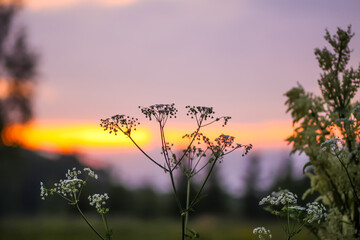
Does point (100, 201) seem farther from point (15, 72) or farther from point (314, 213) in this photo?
point (15, 72)

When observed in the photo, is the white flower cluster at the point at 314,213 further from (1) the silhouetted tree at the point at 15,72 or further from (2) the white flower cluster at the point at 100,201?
(1) the silhouetted tree at the point at 15,72

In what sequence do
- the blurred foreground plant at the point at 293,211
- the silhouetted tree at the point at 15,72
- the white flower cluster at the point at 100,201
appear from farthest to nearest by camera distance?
the silhouetted tree at the point at 15,72 → the blurred foreground plant at the point at 293,211 → the white flower cluster at the point at 100,201

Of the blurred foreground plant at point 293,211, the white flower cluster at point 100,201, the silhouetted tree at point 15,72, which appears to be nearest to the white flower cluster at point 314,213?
the blurred foreground plant at point 293,211

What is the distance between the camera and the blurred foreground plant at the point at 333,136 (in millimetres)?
4730

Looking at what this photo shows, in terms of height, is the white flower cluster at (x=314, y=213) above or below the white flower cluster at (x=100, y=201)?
below

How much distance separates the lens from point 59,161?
244 feet

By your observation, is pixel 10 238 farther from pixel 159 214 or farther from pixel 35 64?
pixel 159 214

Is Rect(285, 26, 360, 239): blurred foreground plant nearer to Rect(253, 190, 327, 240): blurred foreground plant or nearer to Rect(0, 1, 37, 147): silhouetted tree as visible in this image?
Rect(253, 190, 327, 240): blurred foreground plant

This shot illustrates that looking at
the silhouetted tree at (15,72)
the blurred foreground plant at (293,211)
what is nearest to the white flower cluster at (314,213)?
Result: the blurred foreground plant at (293,211)

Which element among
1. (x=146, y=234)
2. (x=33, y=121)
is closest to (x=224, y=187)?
(x=146, y=234)

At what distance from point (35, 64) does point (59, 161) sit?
45.3m

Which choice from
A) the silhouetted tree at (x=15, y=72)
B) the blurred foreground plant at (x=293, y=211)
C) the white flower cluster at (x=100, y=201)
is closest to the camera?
the white flower cluster at (x=100, y=201)

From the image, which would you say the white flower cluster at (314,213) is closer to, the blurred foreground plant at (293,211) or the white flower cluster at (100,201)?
the blurred foreground plant at (293,211)

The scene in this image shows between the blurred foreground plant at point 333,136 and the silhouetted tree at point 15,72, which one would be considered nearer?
the blurred foreground plant at point 333,136
